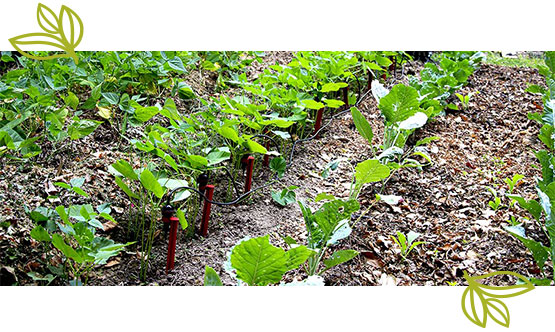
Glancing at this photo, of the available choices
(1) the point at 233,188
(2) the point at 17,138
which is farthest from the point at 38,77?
(1) the point at 233,188

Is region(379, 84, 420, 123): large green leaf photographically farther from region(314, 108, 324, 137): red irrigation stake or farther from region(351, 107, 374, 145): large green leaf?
region(314, 108, 324, 137): red irrigation stake

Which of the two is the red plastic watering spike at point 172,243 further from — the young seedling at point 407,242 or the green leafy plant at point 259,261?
the young seedling at point 407,242

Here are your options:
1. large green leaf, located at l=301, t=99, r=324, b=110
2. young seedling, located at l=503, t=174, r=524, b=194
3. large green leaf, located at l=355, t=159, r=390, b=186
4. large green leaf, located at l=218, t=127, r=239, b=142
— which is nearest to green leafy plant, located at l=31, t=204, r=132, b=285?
large green leaf, located at l=218, t=127, r=239, b=142

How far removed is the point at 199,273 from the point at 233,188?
45 centimetres

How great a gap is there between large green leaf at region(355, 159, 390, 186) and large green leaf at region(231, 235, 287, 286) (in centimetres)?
45

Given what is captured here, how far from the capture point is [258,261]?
1165 millimetres

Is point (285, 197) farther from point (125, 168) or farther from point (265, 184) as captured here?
point (125, 168)

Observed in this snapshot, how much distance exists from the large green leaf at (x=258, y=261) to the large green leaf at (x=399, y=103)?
880 millimetres

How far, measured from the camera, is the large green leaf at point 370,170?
1501 millimetres

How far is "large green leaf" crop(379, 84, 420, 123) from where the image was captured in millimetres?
1827

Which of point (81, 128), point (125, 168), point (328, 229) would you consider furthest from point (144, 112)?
point (328, 229)

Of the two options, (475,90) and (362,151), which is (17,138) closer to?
(362,151)

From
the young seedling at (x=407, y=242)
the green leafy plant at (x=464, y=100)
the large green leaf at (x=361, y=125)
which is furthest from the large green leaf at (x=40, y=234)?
the green leafy plant at (x=464, y=100)

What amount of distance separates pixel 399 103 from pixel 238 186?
66 cm
